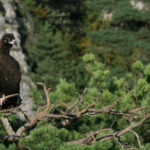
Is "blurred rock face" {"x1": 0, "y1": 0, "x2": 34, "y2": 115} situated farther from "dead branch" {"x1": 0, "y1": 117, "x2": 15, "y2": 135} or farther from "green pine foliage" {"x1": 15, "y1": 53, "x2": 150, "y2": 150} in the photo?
"dead branch" {"x1": 0, "y1": 117, "x2": 15, "y2": 135}

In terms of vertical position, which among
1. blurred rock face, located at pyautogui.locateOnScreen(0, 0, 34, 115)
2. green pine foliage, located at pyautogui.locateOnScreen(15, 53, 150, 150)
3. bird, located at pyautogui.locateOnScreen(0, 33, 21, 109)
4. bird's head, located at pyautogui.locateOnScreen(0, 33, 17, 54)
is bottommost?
blurred rock face, located at pyautogui.locateOnScreen(0, 0, 34, 115)

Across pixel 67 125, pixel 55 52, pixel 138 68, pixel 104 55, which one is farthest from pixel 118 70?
pixel 67 125

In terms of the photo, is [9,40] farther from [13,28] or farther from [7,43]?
[13,28]

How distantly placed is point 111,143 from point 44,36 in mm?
22077

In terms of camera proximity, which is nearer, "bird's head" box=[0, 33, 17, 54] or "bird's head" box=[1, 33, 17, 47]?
"bird's head" box=[0, 33, 17, 54]

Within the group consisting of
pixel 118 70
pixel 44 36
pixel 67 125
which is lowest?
pixel 118 70

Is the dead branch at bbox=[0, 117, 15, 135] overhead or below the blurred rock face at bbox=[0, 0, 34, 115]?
overhead

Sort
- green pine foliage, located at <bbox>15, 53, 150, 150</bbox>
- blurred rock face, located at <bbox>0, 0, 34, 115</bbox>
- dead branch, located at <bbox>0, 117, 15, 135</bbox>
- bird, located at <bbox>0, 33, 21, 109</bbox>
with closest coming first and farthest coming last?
1. green pine foliage, located at <bbox>15, 53, 150, 150</bbox>
2. dead branch, located at <bbox>0, 117, 15, 135</bbox>
3. bird, located at <bbox>0, 33, 21, 109</bbox>
4. blurred rock face, located at <bbox>0, 0, 34, 115</bbox>

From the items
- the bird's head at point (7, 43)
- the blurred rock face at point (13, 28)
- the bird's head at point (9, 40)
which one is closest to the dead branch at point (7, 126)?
the bird's head at point (7, 43)

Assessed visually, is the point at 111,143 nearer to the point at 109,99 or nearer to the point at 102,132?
→ the point at 102,132

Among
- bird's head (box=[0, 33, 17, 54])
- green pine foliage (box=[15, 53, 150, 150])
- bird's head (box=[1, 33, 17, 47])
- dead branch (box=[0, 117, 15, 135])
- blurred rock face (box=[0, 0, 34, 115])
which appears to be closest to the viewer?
green pine foliage (box=[15, 53, 150, 150])

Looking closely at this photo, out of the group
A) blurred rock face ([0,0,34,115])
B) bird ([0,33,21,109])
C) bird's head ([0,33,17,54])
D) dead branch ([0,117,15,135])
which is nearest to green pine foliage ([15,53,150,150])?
dead branch ([0,117,15,135])

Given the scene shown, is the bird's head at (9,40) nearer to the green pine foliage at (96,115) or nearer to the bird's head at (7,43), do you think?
the bird's head at (7,43)

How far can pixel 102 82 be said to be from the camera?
367 inches
